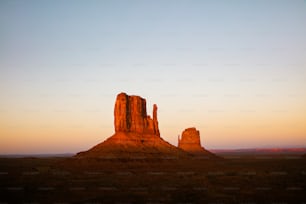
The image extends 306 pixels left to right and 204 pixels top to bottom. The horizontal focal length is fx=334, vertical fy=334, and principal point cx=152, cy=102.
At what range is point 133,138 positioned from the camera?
9219 centimetres

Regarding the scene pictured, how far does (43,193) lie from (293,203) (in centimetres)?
2604

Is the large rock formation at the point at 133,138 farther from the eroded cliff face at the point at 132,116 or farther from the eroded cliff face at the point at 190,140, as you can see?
the eroded cliff face at the point at 190,140

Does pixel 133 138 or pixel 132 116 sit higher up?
pixel 132 116

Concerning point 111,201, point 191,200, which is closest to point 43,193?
point 111,201

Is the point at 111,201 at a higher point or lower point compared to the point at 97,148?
lower

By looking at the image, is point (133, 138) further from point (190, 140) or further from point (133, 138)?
point (190, 140)

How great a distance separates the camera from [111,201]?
3184cm

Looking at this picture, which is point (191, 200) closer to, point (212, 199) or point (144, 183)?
point (212, 199)

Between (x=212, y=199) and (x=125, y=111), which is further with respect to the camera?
(x=125, y=111)

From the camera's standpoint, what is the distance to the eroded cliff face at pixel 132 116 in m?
95.1

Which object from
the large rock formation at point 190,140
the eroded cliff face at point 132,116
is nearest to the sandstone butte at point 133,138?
the eroded cliff face at point 132,116

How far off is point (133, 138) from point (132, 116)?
8167 millimetres

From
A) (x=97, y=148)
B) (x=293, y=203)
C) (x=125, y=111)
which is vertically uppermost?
(x=125, y=111)

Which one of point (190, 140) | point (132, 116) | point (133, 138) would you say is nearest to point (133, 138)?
point (133, 138)
